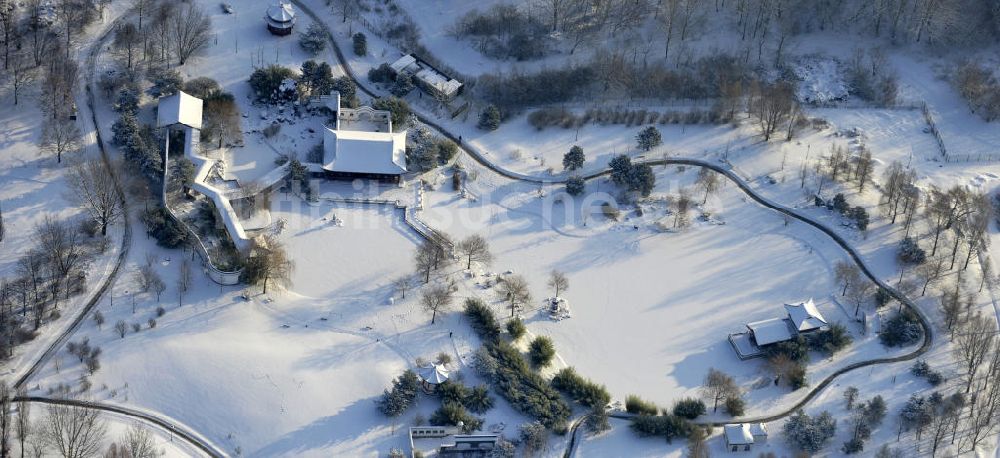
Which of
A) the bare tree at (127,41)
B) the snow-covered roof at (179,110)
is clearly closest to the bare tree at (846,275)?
the snow-covered roof at (179,110)

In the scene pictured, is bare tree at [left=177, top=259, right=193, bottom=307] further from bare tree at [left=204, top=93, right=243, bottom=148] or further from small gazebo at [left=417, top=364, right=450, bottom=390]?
small gazebo at [left=417, top=364, right=450, bottom=390]

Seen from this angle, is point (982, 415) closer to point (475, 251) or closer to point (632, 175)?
point (632, 175)

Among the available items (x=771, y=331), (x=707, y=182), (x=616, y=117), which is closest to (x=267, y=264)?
(x=616, y=117)

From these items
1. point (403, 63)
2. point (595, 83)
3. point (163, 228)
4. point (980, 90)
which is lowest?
point (163, 228)

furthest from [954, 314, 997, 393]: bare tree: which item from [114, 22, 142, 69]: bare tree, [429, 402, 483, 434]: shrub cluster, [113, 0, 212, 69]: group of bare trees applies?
[114, 22, 142, 69]: bare tree

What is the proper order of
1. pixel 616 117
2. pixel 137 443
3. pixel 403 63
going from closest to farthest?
pixel 137 443 < pixel 616 117 < pixel 403 63

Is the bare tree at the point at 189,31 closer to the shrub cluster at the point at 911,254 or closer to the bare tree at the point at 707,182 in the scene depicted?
the bare tree at the point at 707,182
